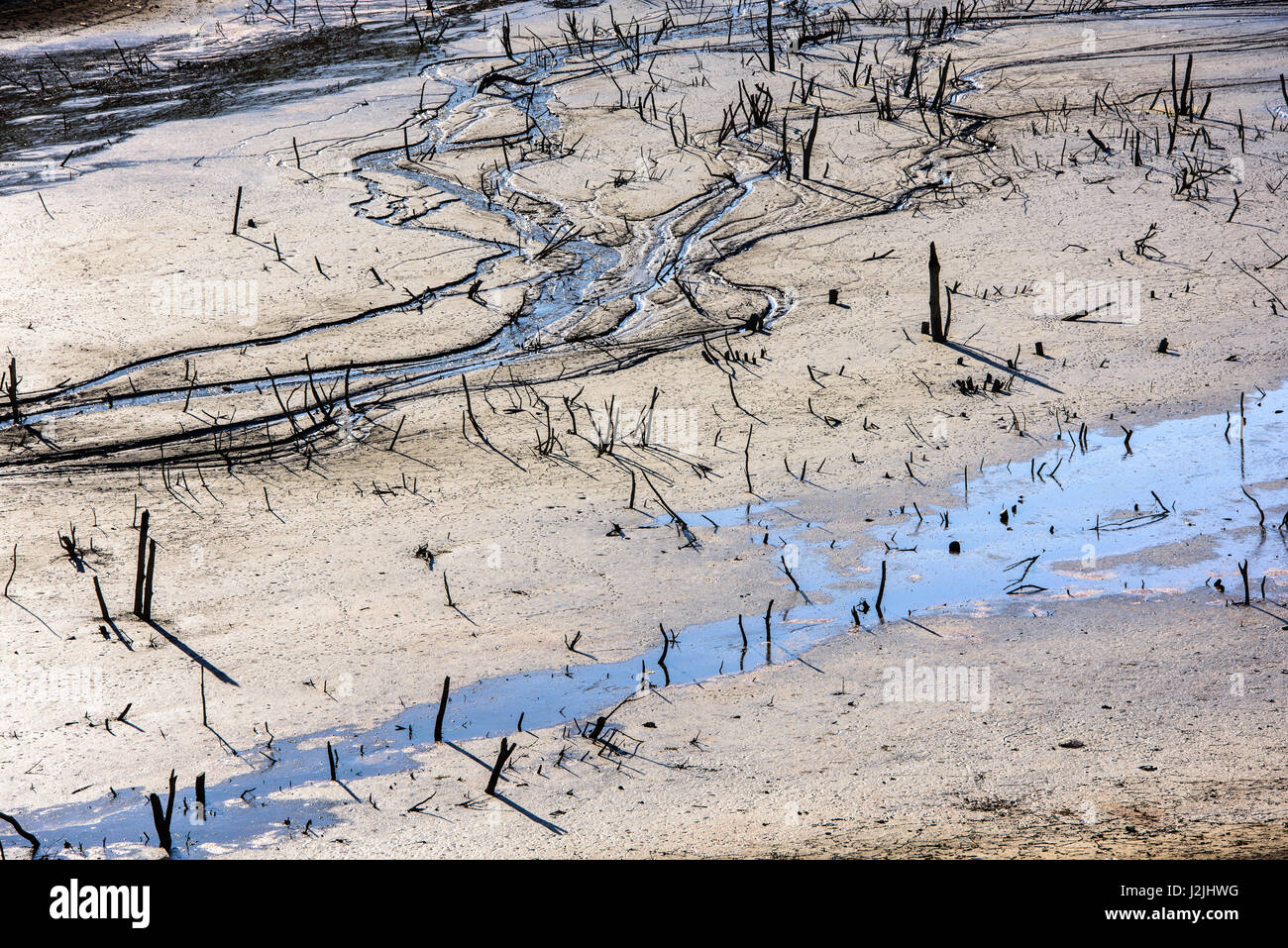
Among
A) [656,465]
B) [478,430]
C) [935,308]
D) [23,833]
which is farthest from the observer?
[935,308]

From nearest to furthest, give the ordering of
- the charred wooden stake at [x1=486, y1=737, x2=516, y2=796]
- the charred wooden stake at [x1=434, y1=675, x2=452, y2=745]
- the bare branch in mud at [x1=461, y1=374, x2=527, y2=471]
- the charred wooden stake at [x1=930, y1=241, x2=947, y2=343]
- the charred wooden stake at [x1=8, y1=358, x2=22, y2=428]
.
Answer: the charred wooden stake at [x1=486, y1=737, x2=516, y2=796] → the charred wooden stake at [x1=434, y1=675, x2=452, y2=745] → the bare branch in mud at [x1=461, y1=374, x2=527, y2=471] → the charred wooden stake at [x1=8, y1=358, x2=22, y2=428] → the charred wooden stake at [x1=930, y1=241, x2=947, y2=343]

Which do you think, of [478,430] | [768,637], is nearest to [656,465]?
[478,430]

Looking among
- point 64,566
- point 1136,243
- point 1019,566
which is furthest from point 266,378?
point 1136,243

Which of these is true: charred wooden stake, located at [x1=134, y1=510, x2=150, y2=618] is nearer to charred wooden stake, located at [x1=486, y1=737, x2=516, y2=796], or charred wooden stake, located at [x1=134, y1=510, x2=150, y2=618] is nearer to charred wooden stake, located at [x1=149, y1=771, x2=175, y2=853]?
charred wooden stake, located at [x1=149, y1=771, x2=175, y2=853]

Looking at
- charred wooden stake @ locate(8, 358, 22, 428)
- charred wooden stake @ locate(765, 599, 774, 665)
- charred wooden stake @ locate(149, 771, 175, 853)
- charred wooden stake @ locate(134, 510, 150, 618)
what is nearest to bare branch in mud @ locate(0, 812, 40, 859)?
charred wooden stake @ locate(149, 771, 175, 853)

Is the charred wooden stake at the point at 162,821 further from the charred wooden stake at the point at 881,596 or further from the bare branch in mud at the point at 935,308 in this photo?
the bare branch in mud at the point at 935,308

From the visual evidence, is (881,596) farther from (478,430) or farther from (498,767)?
(478,430)

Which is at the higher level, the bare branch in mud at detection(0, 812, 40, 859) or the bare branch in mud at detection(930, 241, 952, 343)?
the bare branch in mud at detection(930, 241, 952, 343)

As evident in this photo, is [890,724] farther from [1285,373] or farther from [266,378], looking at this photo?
[266,378]

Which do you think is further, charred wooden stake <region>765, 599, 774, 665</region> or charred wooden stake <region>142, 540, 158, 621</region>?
charred wooden stake <region>142, 540, 158, 621</region>
